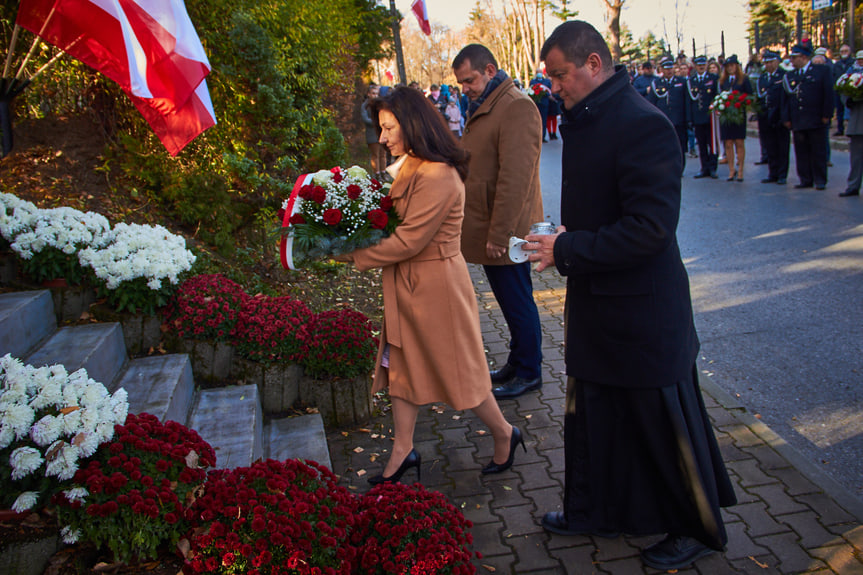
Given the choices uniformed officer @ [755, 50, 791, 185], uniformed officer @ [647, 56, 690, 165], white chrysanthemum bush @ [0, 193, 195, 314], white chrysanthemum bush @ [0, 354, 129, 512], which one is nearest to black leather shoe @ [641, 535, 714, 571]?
white chrysanthemum bush @ [0, 354, 129, 512]

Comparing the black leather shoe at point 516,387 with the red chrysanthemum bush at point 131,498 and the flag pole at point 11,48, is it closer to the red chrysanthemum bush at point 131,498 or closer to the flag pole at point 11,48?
the red chrysanthemum bush at point 131,498

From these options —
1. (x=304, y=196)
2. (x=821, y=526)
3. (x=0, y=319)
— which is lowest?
(x=821, y=526)

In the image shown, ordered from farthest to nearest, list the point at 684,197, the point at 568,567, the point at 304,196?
the point at 684,197 → the point at 304,196 → the point at 568,567

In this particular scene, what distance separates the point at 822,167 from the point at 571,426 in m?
10.5

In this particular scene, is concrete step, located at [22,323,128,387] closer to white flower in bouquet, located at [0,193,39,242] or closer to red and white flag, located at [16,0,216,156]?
white flower in bouquet, located at [0,193,39,242]

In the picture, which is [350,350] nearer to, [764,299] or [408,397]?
[408,397]

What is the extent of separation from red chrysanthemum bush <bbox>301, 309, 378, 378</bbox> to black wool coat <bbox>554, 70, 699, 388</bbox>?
1.95m

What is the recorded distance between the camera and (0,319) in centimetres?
374

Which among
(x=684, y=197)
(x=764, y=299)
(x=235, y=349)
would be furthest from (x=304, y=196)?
(x=684, y=197)

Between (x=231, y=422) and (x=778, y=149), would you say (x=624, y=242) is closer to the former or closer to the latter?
(x=231, y=422)

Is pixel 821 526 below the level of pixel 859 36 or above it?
below

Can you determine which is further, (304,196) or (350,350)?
(350,350)

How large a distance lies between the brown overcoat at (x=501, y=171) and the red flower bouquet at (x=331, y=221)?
47.7 inches

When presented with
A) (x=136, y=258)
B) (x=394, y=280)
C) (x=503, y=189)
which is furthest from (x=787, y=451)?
(x=136, y=258)
